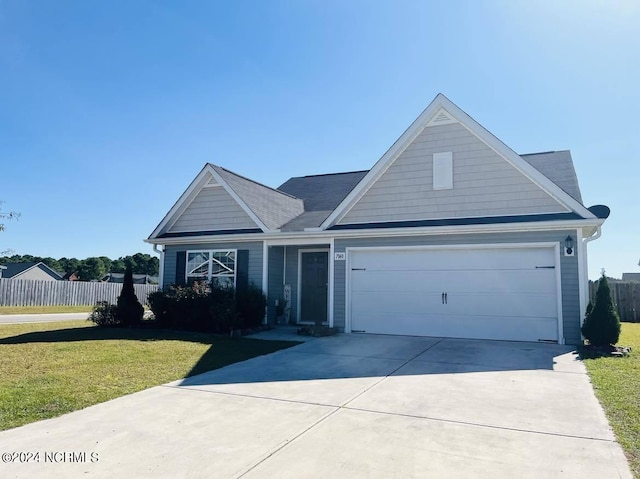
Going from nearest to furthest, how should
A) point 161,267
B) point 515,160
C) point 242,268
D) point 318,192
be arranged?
point 515,160
point 242,268
point 161,267
point 318,192

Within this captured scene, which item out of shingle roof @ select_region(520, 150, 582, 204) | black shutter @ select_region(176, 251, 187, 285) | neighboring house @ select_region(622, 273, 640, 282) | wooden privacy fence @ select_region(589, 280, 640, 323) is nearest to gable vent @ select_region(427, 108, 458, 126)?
shingle roof @ select_region(520, 150, 582, 204)

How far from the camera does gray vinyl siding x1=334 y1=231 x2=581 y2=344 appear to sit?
10.0 m

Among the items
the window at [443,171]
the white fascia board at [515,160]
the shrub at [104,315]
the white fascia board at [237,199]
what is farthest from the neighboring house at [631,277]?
the shrub at [104,315]

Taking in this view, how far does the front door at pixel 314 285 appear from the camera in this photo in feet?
45.5

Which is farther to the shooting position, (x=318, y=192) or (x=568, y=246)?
(x=318, y=192)

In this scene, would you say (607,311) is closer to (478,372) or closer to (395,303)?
(478,372)

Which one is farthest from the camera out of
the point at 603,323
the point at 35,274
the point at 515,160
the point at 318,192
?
the point at 35,274

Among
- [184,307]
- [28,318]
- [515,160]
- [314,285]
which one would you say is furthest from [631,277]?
[28,318]

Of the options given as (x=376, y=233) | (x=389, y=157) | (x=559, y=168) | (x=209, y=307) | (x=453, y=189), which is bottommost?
(x=209, y=307)

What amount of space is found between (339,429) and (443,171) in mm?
8765

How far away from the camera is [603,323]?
9102mm

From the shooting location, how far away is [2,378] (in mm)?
6379

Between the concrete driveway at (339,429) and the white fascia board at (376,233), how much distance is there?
400 centimetres

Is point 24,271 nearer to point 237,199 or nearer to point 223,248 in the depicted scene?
point 223,248
